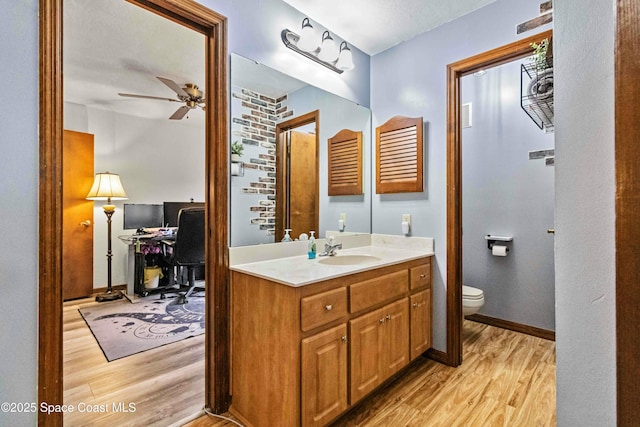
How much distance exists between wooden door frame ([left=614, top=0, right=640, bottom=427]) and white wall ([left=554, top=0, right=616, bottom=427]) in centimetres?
2

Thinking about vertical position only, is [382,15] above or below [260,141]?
above

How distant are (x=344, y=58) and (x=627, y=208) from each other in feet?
7.50

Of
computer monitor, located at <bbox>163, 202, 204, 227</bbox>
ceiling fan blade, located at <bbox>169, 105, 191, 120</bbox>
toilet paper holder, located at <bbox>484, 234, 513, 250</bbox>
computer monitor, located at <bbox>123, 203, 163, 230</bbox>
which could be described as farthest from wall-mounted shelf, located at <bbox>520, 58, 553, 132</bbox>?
computer monitor, located at <bbox>123, 203, 163, 230</bbox>

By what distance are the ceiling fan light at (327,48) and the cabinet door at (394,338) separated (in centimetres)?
185

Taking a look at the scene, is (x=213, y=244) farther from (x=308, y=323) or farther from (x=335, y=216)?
(x=335, y=216)

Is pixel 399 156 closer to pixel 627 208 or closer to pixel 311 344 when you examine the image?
pixel 311 344

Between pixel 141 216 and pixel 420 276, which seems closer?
pixel 420 276

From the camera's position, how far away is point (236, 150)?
1.85 metres

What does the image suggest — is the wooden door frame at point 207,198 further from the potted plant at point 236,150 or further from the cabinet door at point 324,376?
the cabinet door at point 324,376

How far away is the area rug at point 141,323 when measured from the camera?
8.63ft

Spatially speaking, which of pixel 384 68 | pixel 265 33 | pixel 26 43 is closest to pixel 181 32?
pixel 265 33

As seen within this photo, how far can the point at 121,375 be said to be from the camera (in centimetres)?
214

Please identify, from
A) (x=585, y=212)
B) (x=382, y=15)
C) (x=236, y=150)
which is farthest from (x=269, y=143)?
(x=585, y=212)

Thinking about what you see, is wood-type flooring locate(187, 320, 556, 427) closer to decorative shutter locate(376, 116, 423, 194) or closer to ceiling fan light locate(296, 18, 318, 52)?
decorative shutter locate(376, 116, 423, 194)
